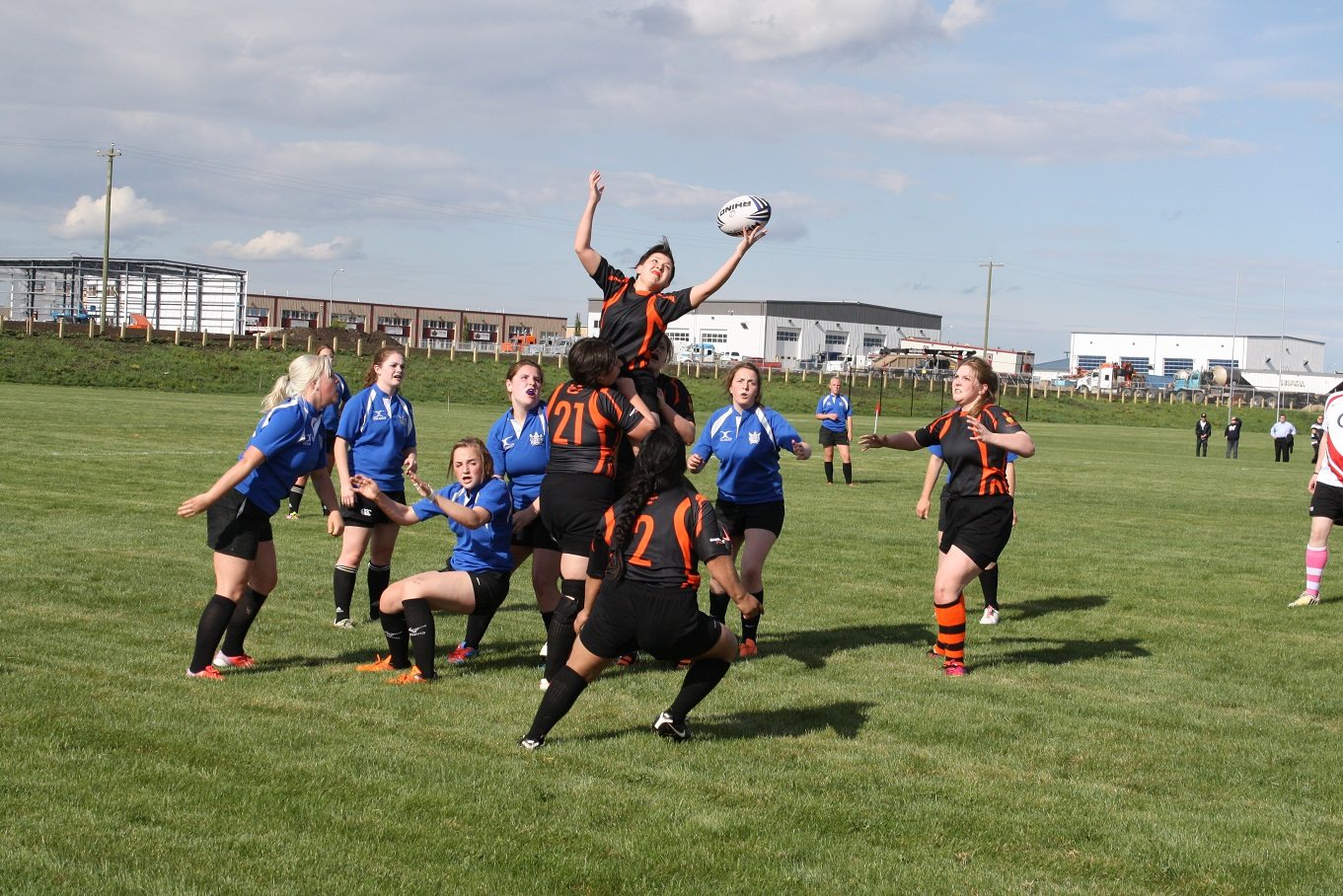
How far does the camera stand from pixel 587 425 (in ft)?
23.9

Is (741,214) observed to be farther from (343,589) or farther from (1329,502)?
(1329,502)

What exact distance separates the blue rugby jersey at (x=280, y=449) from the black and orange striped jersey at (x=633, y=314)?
188 cm

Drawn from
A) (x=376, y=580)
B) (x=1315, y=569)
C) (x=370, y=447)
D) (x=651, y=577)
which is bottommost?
(x=376, y=580)

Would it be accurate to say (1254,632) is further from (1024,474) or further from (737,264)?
(1024,474)

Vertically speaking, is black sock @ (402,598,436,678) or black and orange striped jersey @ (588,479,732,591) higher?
black and orange striped jersey @ (588,479,732,591)

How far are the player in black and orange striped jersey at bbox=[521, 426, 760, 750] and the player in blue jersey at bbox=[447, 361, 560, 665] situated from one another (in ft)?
7.17

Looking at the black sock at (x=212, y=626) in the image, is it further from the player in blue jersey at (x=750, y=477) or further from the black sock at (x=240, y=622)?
the player in blue jersey at (x=750, y=477)

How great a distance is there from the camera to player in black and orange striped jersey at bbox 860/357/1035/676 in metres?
8.76

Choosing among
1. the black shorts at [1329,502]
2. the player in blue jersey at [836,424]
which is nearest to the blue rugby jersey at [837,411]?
the player in blue jersey at [836,424]

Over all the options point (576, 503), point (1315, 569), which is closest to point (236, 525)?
point (576, 503)

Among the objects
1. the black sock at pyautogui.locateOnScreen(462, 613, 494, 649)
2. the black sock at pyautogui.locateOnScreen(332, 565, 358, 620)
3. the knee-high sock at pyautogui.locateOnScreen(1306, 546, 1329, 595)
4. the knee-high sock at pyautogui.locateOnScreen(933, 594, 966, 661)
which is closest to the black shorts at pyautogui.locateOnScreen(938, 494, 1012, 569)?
the knee-high sock at pyautogui.locateOnScreen(933, 594, 966, 661)

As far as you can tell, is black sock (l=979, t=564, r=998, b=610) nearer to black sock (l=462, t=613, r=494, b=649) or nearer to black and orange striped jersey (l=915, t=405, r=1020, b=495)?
black and orange striped jersey (l=915, t=405, r=1020, b=495)

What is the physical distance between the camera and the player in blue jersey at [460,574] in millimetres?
7887

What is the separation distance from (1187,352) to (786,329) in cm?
5346
